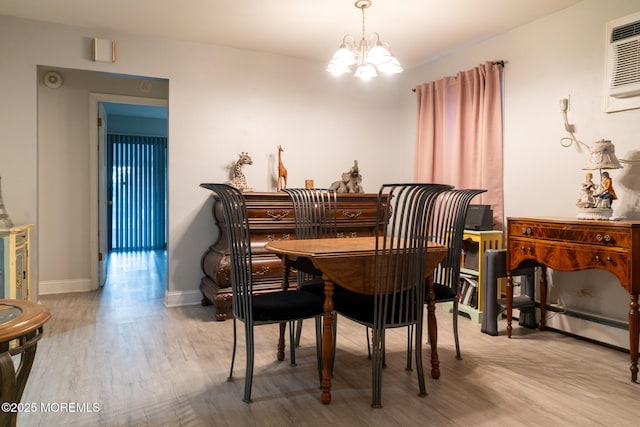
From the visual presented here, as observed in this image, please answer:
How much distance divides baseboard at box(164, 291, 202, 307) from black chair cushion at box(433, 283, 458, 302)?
2395 millimetres

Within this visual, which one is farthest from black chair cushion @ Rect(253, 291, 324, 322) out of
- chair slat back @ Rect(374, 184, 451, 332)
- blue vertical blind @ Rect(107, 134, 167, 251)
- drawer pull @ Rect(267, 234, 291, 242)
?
blue vertical blind @ Rect(107, 134, 167, 251)

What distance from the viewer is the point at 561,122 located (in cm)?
344

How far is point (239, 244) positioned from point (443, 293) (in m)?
1.28

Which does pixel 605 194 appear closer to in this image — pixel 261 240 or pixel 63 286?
pixel 261 240

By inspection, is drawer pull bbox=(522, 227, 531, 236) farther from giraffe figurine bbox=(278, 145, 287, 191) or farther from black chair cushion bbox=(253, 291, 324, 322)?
giraffe figurine bbox=(278, 145, 287, 191)

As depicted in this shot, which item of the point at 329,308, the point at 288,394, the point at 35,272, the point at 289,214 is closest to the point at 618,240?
the point at 329,308

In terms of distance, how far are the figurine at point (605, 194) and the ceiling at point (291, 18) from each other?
136 centimetres

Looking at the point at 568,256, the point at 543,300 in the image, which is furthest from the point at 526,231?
the point at 543,300

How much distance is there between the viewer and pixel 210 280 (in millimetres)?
4020

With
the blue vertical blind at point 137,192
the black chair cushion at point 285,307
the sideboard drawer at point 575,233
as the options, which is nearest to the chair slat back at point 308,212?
the black chair cushion at point 285,307

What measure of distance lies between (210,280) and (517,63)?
3.23 meters

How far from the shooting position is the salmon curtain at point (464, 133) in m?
3.94

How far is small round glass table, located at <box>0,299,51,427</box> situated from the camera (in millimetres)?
1000

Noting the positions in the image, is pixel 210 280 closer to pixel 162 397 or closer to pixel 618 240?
pixel 162 397
